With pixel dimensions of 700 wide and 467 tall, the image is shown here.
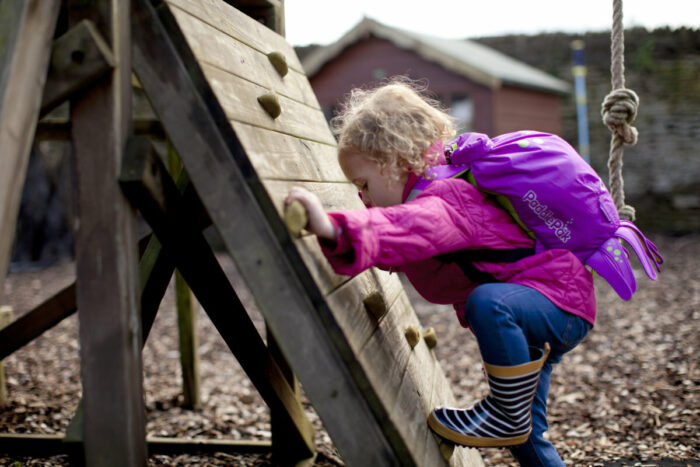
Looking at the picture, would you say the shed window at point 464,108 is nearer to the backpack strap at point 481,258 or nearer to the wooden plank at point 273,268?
the backpack strap at point 481,258

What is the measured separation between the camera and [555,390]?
4.28 metres

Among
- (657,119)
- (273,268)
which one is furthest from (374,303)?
(657,119)

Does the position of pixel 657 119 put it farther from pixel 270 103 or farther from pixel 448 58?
pixel 270 103

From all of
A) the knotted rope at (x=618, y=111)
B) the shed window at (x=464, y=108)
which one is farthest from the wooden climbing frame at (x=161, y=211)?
the shed window at (x=464, y=108)

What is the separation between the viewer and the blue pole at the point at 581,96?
14703 mm

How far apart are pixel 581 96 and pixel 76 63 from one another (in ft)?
49.0

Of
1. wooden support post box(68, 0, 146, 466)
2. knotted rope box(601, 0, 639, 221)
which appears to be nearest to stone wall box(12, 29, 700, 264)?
knotted rope box(601, 0, 639, 221)

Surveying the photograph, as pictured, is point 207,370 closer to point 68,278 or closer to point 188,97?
point 188,97

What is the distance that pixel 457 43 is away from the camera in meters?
15.9

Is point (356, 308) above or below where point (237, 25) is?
below

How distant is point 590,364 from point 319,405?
3.73 meters

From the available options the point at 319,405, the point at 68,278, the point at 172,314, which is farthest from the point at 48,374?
the point at 68,278

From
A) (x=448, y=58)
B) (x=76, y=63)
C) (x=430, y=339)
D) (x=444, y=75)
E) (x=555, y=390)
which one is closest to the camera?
(x=76, y=63)

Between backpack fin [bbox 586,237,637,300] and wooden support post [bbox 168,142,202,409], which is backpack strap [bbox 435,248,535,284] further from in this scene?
wooden support post [bbox 168,142,202,409]
